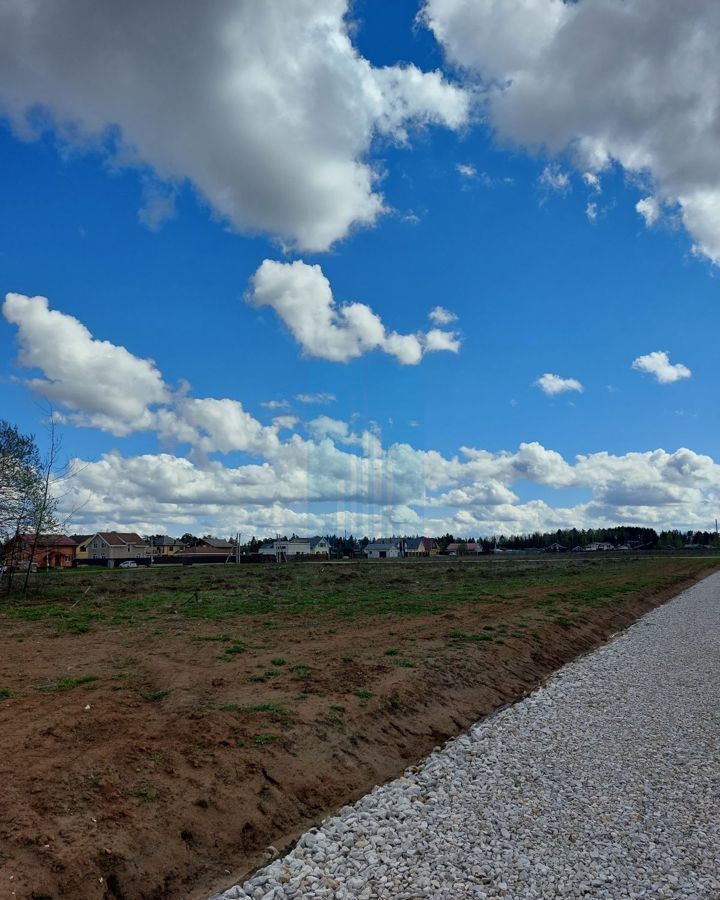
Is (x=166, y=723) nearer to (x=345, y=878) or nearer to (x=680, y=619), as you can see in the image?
(x=345, y=878)

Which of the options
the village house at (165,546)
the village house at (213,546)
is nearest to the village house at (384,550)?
the village house at (213,546)

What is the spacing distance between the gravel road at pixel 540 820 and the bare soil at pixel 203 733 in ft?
2.27

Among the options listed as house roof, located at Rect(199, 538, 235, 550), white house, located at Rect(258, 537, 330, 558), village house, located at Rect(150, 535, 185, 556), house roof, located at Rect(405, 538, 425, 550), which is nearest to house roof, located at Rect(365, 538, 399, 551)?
house roof, located at Rect(405, 538, 425, 550)

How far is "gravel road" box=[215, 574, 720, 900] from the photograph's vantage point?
18.6ft

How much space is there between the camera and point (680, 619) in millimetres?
25375

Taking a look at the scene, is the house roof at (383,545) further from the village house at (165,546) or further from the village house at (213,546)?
the village house at (165,546)

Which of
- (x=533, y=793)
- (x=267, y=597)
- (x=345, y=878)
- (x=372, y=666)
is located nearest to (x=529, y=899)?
(x=345, y=878)

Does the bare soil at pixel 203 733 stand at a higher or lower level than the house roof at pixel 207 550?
higher

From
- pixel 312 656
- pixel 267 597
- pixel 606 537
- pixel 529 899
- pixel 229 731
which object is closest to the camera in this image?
pixel 529 899

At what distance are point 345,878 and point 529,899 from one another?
169cm

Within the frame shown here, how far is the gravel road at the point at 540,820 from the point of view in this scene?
5.66m

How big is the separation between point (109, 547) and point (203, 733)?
129 m

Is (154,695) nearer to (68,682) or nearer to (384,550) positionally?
(68,682)

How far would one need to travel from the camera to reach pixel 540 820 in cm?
680
